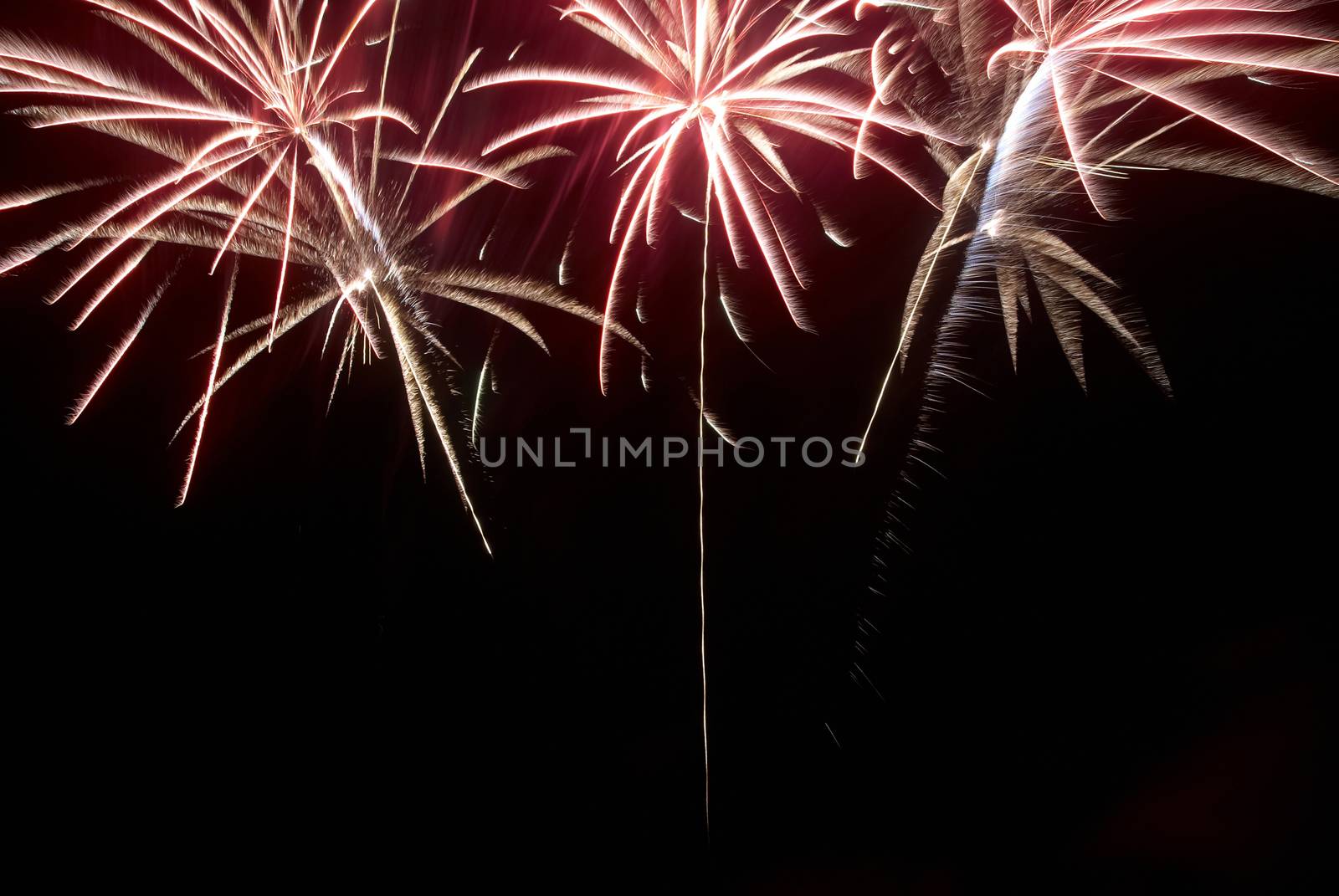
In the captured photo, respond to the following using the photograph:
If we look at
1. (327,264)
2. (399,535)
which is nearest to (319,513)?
(399,535)

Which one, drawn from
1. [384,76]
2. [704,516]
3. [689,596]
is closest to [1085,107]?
[704,516]

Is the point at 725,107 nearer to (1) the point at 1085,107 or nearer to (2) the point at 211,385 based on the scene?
(1) the point at 1085,107

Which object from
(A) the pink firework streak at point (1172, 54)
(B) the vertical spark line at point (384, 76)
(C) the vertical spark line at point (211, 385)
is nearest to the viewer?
(A) the pink firework streak at point (1172, 54)

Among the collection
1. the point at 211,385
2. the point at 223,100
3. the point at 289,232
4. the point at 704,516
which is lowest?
the point at 704,516

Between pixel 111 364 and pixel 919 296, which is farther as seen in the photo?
pixel 111 364

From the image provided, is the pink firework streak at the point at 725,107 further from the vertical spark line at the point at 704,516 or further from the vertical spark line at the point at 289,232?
the vertical spark line at the point at 289,232

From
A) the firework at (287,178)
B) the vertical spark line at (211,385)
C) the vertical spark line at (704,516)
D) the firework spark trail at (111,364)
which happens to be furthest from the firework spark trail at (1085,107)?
the firework spark trail at (111,364)

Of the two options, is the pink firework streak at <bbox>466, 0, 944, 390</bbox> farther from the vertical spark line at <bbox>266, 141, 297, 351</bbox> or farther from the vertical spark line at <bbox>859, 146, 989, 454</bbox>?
the vertical spark line at <bbox>266, 141, 297, 351</bbox>
